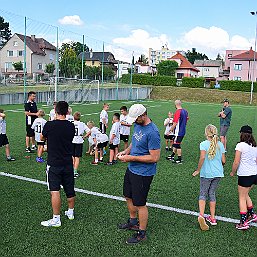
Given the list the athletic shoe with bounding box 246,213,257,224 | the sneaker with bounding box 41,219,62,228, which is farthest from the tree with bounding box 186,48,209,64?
the sneaker with bounding box 41,219,62,228

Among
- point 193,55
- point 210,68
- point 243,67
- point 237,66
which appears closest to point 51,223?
point 243,67

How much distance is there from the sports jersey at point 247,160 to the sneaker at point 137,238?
1.83 m

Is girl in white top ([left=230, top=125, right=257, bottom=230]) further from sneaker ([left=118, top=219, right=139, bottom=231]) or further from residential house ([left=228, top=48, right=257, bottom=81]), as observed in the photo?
residential house ([left=228, top=48, right=257, bottom=81])

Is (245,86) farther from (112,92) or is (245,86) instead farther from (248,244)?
(248,244)

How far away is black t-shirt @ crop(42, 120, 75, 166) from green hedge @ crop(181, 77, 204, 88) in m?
51.8

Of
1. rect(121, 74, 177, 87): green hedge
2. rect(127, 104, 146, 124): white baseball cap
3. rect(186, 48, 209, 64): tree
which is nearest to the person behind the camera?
rect(127, 104, 146, 124): white baseball cap

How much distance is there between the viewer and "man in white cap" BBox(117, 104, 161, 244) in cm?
468

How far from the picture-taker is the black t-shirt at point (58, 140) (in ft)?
17.4

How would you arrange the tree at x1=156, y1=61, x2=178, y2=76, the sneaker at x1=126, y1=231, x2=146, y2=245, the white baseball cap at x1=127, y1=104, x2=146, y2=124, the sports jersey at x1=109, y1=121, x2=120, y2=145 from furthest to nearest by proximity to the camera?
the tree at x1=156, y1=61, x2=178, y2=76
the sports jersey at x1=109, y1=121, x2=120, y2=145
the sneaker at x1=126, y1=231, x2=146, y2=245
the white baseball cap at x1=127, y1=104, x2=146, y2=124

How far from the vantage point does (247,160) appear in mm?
5527

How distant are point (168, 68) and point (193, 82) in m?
40.0

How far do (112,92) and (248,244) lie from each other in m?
36.8

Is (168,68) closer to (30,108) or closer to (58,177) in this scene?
(30,108)

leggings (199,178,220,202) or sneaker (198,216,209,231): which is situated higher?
leggings (199,178,220,202)
